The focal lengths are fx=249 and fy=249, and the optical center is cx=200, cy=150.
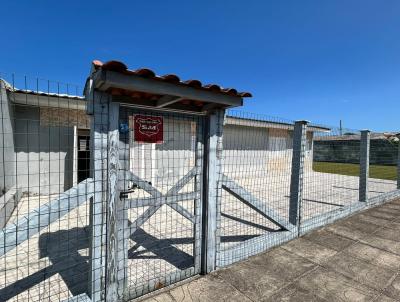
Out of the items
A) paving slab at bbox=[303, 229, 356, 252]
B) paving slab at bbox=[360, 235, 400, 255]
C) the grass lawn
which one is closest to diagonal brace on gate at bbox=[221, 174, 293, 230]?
paving slab at bbox=[303, 229, 356, 252]

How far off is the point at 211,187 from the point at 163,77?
1.54 metres

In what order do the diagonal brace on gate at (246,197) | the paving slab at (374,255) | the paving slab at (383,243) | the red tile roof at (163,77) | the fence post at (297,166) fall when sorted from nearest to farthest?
the red tile roof at (163,77)
the diagonal brace on gate at (246,197)
the paving slab at (374,255)
the paving slab at (383,243)
the fence post at (297,166)

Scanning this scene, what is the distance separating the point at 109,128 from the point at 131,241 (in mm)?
2743

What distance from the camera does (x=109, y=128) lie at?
2422 mm

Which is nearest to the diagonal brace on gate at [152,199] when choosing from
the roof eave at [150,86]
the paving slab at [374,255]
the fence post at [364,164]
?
the roof eave at [150,86]

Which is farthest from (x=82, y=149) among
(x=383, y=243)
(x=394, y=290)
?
(x=394, y=290)

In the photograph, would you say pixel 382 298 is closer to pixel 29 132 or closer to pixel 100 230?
pixel 100 230

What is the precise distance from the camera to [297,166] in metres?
4.49

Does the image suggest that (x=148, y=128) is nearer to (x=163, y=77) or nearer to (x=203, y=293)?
(x=163, y=77)

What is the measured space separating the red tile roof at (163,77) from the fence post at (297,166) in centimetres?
182

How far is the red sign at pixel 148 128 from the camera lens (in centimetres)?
265

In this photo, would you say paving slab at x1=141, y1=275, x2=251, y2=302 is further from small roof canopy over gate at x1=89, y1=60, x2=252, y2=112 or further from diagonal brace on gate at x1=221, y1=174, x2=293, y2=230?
small roof canopy over gate at x1=89, y1=60, x2=252, y2=112

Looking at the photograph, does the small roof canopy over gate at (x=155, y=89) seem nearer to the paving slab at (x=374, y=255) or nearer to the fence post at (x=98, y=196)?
the fence post at (x=98, y=196)

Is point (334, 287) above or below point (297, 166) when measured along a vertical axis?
below
